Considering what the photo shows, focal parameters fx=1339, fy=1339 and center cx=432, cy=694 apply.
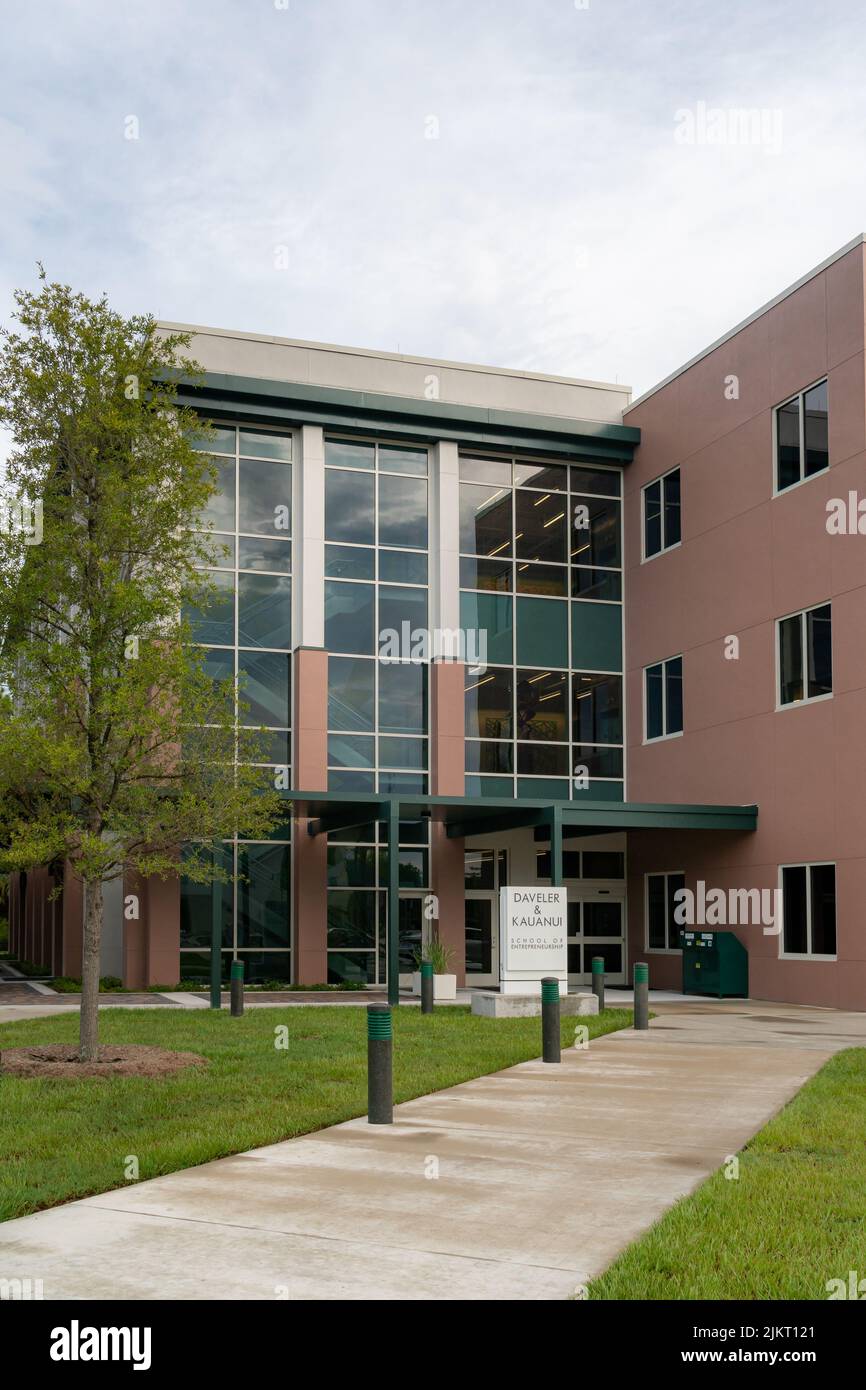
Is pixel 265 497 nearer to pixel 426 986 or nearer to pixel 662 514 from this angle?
pixel 662 514

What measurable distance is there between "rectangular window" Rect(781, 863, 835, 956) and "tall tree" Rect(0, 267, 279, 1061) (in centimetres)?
1171

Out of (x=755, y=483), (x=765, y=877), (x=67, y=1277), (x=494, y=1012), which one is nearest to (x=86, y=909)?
(x=494, y=1012)

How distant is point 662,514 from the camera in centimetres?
2927

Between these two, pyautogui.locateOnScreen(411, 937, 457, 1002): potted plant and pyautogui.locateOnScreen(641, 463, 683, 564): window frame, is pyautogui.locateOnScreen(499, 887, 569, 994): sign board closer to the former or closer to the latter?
pyautogui.locateOnScreen(411, 937, 457, 1002): potted plant

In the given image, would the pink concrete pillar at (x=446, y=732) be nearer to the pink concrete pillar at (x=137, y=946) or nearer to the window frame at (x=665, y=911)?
the window frame at (x=665, y=911)

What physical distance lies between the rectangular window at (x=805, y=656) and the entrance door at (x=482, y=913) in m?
8.13

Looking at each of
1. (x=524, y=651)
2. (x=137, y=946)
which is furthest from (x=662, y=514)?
(x=137, y=946)

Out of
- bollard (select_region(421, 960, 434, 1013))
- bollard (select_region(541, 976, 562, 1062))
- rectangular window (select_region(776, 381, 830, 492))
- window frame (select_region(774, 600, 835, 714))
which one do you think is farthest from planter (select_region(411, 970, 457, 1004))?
rectangular window (select_region(776, 381, 830, 492))

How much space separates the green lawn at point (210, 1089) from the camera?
888 cm

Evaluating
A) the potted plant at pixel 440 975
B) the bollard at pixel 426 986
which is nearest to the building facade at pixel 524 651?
the potted plant at pixel 440 975

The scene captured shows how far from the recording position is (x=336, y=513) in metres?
29.0

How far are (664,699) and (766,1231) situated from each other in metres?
22.2

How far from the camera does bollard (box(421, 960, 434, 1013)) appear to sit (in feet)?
66.8

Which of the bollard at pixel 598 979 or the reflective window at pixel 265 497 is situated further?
the reflective window at pixel 265 497
